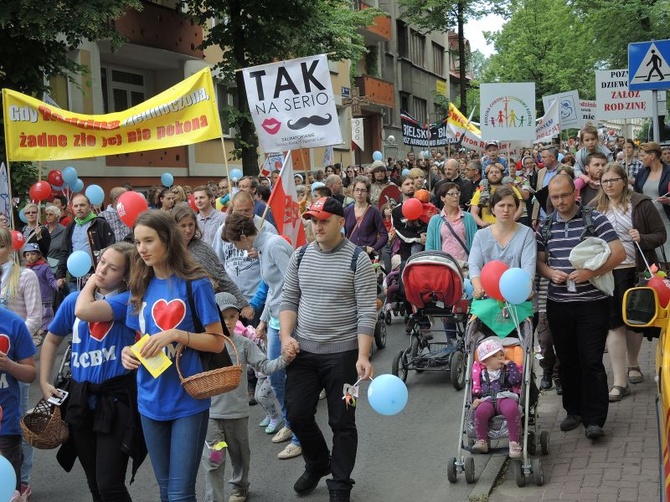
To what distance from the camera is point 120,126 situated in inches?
380

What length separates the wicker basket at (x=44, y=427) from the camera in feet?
15.7

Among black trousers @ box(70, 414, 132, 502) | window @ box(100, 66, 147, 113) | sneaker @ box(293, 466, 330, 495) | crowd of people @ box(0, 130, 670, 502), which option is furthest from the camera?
window @ box(100, 66, 147, 113)

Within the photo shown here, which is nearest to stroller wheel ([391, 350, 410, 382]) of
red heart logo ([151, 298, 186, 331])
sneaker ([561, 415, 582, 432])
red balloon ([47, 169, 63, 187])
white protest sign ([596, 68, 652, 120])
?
sneaker ([561, 415, 582, 432])

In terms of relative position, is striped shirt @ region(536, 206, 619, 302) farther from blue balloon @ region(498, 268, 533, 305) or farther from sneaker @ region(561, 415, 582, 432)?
sneaker @ region(561, 415, 582, 432)

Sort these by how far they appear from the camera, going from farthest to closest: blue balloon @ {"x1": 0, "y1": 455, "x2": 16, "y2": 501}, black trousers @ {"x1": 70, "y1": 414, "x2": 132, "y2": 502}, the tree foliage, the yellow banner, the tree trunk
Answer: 1. the tree trunk
2. the tree foliage
3. the yellow banner
4. black trousers @ {"x1": 70, "y1": 414, "x2": 132, "y2": 502}
5. blue balloon @ {"x1": 0, "y1": 455, "x2": 16, "y2": 501}

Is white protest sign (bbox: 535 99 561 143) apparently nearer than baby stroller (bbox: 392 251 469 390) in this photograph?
No

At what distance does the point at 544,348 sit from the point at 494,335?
6.30 ft

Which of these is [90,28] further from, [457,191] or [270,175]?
[457,191]

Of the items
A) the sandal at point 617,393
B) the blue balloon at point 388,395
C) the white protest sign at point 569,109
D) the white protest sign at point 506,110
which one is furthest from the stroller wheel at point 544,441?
the white protest sign at point 569,109

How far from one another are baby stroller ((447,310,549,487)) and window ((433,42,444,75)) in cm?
5659

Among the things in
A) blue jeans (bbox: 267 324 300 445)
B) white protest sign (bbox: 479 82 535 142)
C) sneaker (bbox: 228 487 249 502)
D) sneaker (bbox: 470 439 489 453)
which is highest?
white protest sign (bbox: 479 82 535 142)

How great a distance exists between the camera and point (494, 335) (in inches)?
255

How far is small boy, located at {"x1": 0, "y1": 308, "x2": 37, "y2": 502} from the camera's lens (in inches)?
196

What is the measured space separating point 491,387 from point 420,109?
51.4 meters
